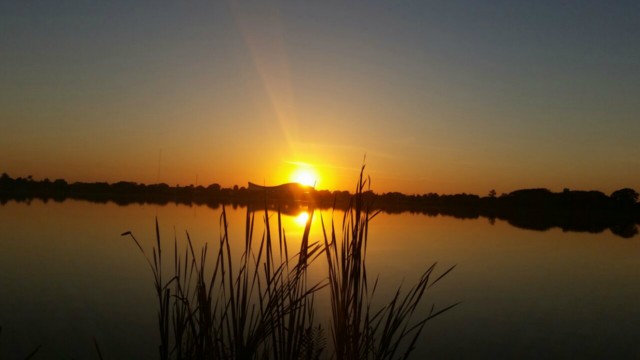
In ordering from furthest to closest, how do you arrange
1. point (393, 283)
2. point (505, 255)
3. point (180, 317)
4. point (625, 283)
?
point (505, 255), point (625, 283), point (393, 283), point (180, 317)

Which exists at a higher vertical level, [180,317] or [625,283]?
[180,317]

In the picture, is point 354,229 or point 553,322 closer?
point 354,229

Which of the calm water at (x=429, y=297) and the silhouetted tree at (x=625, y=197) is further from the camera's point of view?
the silhouetted tree at (x=625, y=197)

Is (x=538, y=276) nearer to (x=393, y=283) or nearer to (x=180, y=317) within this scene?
(x=393, y=283)

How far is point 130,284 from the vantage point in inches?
581

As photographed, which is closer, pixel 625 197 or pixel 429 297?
pixel 429 297

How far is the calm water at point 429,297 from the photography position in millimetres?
10320

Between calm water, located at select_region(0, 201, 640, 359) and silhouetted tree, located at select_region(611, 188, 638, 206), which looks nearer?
calm water, located at select_region(0, 201, 640, 359)

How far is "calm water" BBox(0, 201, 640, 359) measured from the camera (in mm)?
10320

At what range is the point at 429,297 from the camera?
50.3 feet

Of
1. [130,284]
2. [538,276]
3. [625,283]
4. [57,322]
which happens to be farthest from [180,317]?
[625,283]

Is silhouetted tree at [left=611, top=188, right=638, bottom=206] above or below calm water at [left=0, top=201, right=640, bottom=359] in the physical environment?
above

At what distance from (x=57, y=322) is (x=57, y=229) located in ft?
72.0

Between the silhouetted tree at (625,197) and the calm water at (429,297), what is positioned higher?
the silhouetted tree at (625,197)
